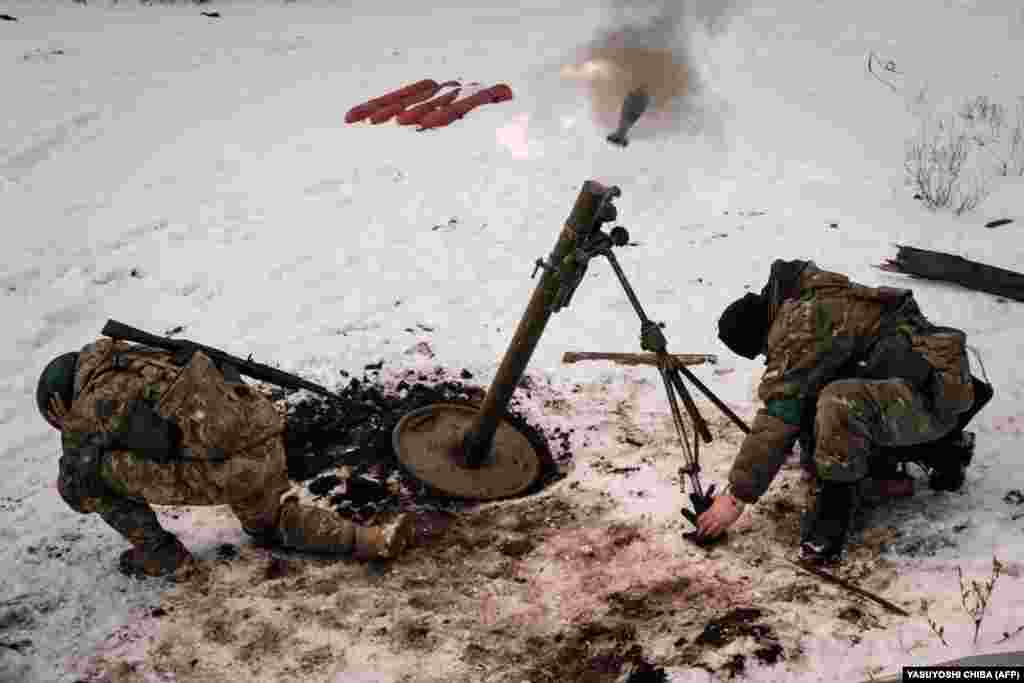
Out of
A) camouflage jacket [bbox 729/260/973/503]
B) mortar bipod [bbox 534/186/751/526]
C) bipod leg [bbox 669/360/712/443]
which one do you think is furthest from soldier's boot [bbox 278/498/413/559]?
camouflage jacket [bbox 729/260/973/503]

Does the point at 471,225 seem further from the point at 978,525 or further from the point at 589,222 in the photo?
the point at 978,525

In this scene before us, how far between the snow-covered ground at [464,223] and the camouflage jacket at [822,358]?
1.97 ft

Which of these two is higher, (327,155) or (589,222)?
(589,222)

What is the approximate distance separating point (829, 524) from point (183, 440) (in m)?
3.18

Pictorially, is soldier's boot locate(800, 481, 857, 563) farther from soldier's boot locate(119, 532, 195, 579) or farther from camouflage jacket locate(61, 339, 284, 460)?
soldier's boot locate(119, 532, 195, 579)

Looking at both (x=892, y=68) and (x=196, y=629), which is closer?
(x=196, y=629)

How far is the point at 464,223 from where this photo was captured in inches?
334

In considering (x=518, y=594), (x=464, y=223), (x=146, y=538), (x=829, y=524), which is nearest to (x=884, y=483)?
(x=829, y=524)

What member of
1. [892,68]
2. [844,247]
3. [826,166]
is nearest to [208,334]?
[844,247]

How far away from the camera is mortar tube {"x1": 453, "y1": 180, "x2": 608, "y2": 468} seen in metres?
4.27

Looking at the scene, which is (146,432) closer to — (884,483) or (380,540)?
(380,540)

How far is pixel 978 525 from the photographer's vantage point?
3.73 meters

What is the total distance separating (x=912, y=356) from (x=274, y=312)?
5.15 metres

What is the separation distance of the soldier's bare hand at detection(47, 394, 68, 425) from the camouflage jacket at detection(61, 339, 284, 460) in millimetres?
37
